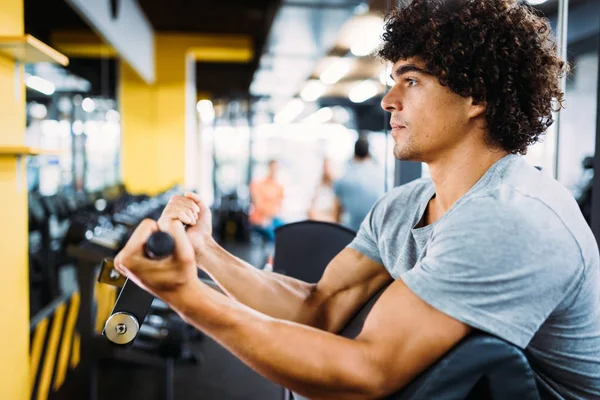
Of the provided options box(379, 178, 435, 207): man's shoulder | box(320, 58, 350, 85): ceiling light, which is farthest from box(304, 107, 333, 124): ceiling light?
box(379, 178, 435, 207): man's shoulder

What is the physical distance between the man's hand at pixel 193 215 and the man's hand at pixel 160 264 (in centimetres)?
34

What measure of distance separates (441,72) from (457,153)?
19 cm

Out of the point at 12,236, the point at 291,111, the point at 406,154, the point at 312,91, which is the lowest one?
the point at 12,236

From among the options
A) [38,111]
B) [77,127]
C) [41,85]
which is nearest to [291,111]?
[77,127]

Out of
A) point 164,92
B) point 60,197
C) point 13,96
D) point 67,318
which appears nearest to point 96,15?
point 60,197

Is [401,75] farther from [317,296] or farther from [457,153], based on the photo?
[317,296]

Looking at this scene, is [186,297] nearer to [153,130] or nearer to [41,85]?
[41,85]

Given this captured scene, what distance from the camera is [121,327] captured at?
0.88 m

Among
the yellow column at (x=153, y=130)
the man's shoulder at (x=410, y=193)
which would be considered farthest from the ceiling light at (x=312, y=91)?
the man's shoulder at (x=410, y=193)

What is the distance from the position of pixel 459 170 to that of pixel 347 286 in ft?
1.53

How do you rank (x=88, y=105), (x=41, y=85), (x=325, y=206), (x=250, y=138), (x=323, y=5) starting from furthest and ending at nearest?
(x=250, y=138) < (x=88, y=105) < (x=41, y=85) < (x=323, y=5) < (x=325, y=206)

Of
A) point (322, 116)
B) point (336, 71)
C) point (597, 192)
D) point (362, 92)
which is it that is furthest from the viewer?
point (322, 116)

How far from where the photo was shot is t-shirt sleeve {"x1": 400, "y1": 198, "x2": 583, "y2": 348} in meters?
0.87

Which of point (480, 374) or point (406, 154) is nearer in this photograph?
point (480, 374)
